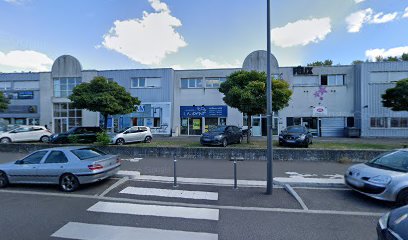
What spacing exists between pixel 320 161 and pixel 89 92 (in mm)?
15048

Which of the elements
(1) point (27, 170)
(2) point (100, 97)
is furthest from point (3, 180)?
(2) point (100, 97)

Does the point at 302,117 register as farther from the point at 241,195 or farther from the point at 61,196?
the point at 61,196

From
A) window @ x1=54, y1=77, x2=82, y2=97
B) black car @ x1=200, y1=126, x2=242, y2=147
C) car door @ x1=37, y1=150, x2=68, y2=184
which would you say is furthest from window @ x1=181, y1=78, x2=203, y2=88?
car door @ x1=37, y1=150, x2=68, y2=184

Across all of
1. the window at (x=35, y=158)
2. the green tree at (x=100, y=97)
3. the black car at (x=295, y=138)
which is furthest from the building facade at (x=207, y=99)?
the window at (x=35, y=158)

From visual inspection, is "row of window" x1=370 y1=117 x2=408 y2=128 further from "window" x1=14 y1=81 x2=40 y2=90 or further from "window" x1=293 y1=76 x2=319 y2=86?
"window" x1=14 y1=81 x2=40 y2=90

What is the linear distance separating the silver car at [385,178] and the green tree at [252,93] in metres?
7.50

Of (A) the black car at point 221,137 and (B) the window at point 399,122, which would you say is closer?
(A) the black car at point 221,137

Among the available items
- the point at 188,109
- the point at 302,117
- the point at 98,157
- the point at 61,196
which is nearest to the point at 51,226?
the point at 61,196

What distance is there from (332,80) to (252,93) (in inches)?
602

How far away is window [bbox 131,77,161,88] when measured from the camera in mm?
25217

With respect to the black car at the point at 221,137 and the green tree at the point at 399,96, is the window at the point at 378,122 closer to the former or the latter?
the green tree at the point at 399,96

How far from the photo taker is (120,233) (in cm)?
391

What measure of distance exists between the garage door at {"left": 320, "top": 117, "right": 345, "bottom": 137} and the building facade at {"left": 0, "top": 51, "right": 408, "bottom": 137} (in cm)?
9

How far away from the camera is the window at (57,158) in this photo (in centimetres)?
654
